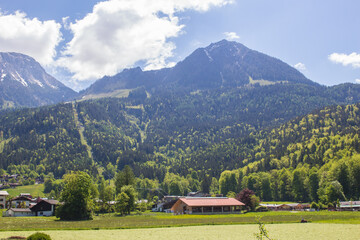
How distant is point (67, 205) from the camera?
296ft

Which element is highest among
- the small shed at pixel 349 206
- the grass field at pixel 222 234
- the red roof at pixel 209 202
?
the grass field at pixel 222 234

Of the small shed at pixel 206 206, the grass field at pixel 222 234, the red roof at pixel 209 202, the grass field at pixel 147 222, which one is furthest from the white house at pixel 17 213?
the grass field at pixel 222 234

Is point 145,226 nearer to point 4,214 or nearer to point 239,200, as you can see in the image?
point 4,214

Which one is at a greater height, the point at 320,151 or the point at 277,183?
the point at 320,151

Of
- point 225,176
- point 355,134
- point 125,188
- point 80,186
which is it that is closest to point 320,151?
point 355,134

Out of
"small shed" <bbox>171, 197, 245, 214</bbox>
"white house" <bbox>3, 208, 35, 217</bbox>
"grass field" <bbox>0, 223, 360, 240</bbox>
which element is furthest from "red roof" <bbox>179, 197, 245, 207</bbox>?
"grass field" <bbox>0, 223, 360, 240</bbox>

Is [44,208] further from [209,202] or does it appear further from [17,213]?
[209,202]

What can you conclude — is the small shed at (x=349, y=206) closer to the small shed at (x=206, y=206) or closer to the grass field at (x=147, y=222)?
the grass field at (x=147, y=222)

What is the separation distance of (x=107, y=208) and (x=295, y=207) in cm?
7703

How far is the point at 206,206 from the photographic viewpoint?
113m

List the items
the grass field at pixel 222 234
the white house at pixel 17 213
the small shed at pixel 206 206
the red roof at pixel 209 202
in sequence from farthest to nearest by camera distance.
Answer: the small shed at pixel 206 206
the red roof at pixel 209 202
the white house at pixel 17 213
the grass field at pixel 222 234

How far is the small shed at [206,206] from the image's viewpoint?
111594 mm

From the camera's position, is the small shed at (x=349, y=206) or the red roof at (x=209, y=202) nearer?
the small shed at (x=349, y=206)

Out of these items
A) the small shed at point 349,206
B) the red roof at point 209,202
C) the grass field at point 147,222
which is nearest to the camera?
the grass field at point 147,222
